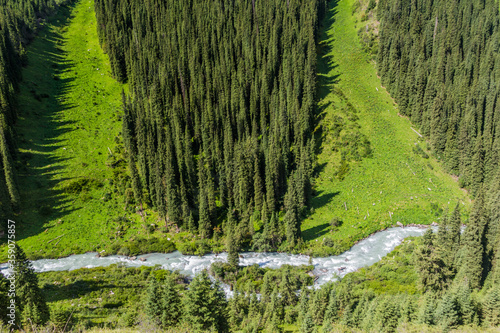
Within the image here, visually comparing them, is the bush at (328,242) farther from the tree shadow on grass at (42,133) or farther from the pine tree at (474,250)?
the tree shadow on grass at (42,133)

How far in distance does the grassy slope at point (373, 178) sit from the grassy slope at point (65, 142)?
56658mm

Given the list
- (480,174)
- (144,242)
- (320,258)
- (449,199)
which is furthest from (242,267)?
(480,174)

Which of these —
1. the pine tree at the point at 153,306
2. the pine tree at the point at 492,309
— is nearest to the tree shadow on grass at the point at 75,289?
the pine tree at the point at 153,306

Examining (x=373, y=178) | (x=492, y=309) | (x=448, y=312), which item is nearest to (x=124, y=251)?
(x=448, y=312)

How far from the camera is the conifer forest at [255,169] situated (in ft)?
147

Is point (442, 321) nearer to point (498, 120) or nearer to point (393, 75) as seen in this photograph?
point (498, 120)

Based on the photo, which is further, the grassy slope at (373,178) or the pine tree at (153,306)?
the grassy slope at (373,178)

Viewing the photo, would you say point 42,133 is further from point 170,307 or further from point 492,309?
point 492,309

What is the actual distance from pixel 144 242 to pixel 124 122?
44972mm

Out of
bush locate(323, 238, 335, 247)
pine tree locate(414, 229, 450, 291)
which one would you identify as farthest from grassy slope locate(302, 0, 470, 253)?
pine tree locate(414, 229, 450, 291)

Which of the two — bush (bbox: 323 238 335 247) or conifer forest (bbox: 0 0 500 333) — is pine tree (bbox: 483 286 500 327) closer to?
conifer forest (bbox: 0 0 500 333)

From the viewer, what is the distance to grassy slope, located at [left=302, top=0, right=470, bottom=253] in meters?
74.8

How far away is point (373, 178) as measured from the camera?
8319 centimetres

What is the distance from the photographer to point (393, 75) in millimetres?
107812
